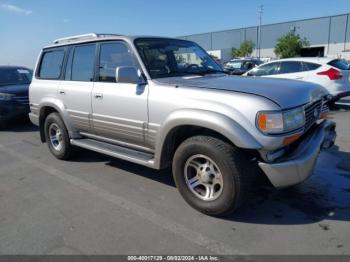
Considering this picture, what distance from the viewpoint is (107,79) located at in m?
4.51

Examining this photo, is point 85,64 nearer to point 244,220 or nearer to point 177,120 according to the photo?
point 177,120

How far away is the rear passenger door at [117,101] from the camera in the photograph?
13.1 ft

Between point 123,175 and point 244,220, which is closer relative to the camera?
point 244,220

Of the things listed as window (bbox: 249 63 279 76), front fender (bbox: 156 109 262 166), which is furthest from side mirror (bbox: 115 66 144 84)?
window (bbox: 249 63 279 76)

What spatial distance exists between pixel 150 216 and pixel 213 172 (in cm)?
85

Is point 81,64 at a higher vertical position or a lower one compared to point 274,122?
higher

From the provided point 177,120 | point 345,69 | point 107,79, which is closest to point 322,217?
point 177,120

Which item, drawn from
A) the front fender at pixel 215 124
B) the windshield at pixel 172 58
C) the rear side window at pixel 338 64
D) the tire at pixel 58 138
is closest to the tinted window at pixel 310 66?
the rear side window at pixel 338 64

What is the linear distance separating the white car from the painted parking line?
762cm

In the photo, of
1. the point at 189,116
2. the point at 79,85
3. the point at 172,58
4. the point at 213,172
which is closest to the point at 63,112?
the point at 79,85

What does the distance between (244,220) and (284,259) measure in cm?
71

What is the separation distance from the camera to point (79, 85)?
4926mm

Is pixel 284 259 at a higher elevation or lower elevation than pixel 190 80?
lower

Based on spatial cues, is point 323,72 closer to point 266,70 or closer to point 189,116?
point 266,70
